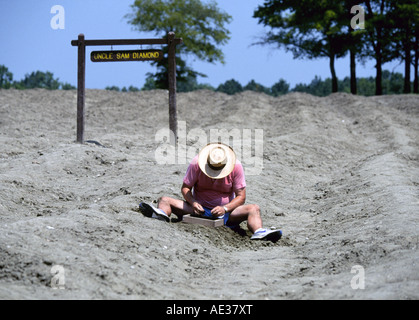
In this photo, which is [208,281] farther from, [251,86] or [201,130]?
[251,86]

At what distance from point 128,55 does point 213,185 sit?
764 centimetres

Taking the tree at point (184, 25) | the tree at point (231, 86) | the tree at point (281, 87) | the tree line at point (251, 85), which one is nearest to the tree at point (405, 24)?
the tree at point (184, 25)

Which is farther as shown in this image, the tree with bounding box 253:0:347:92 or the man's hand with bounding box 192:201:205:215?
the tree with bounding box 253:0:347:92

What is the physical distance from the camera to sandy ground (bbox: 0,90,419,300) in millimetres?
5074

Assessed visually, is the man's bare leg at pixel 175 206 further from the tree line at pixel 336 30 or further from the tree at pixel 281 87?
the tree at pixel 281 87

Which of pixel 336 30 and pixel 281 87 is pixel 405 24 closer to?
pixel 336 30

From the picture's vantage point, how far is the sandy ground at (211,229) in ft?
16.6

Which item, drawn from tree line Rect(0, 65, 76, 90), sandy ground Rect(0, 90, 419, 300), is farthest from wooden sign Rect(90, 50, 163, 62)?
tree line Rect(0, 65, 76, 90)

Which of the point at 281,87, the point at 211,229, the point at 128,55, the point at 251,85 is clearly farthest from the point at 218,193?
the point at 281,87

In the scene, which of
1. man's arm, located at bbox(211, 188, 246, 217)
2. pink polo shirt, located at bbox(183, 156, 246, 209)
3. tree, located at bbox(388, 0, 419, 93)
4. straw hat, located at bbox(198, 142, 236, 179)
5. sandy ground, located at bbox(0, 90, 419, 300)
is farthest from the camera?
tree, located at bbox(388, 0, 419, 93)

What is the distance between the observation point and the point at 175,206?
7.65 meters

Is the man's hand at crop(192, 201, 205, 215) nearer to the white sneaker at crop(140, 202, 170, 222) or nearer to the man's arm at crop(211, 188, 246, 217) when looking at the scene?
the man's arm at crop(211, 188, 246, 217)

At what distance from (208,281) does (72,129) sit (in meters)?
15.1

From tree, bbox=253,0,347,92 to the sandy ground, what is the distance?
18157 millimetres
